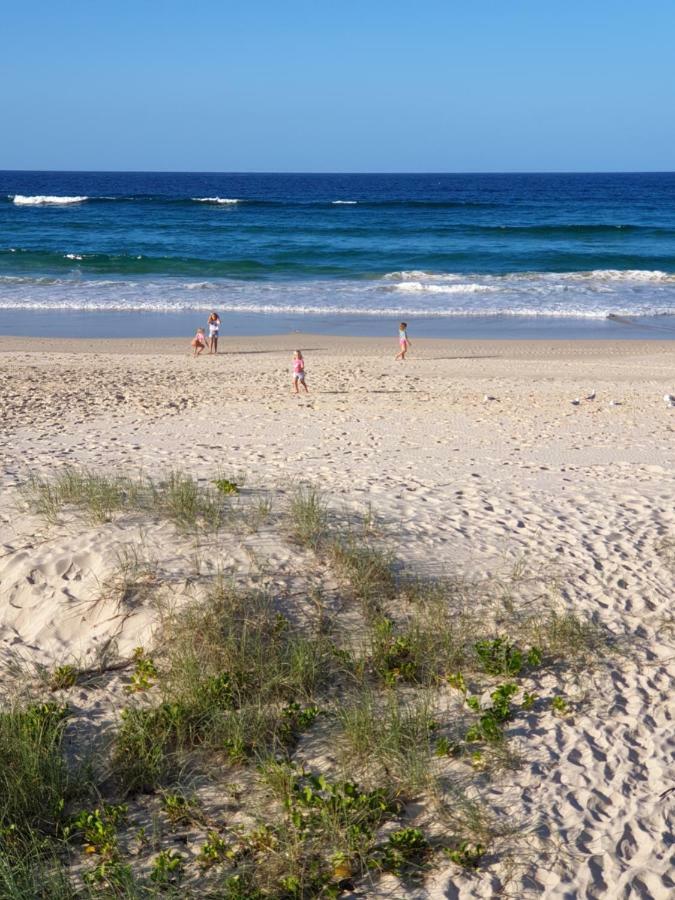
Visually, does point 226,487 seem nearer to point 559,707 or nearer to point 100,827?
point 559,707

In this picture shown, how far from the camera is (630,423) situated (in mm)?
13469

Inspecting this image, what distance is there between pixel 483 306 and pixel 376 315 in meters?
3.79

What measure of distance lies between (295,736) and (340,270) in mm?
32455

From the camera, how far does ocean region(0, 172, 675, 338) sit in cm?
2669

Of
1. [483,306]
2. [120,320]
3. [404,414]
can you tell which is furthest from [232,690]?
[483,306]

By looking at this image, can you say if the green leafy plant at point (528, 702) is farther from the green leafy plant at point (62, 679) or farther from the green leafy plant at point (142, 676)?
the green leafy plant at point (62, 679)

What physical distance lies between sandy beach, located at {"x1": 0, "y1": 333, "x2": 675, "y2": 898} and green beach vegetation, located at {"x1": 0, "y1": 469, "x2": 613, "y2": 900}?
19 cm

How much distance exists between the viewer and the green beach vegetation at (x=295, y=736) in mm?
4520

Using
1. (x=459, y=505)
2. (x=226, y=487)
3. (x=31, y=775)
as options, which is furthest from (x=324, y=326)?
(x=31, y=775)

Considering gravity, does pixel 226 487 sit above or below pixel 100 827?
above

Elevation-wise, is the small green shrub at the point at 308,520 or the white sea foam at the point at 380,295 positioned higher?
the small green shrub at the point at 308,520

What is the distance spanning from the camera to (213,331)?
20.6 metres

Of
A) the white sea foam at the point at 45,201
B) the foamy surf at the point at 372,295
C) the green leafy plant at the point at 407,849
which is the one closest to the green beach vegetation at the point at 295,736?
the green leafy plant at the point at 407,849

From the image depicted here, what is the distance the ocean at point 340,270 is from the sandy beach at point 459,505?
7505mm
